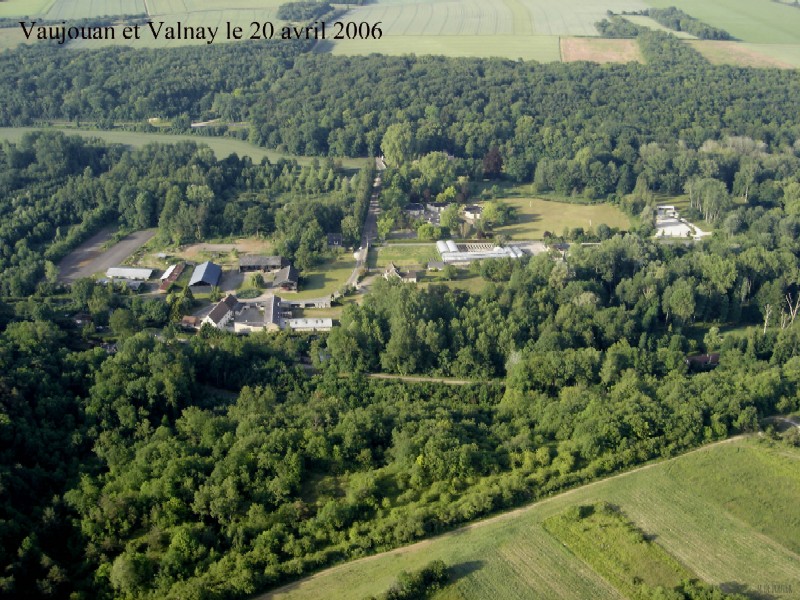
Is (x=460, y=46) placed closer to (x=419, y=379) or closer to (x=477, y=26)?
(x=477, y=26)

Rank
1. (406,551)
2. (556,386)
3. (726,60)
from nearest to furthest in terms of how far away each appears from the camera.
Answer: (406,551) < (556,386) < (726,60)

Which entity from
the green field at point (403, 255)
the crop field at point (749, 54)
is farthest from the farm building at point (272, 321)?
the crop field at point (749, 54)

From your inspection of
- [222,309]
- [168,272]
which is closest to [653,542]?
[222,309]

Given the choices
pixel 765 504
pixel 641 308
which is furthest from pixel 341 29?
pixel 765 504

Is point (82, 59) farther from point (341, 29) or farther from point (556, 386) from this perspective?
point (556, 386)

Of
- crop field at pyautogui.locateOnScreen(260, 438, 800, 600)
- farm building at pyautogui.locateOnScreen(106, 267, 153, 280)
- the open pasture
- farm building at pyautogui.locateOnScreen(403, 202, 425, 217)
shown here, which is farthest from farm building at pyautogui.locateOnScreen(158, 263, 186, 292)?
the open pasture

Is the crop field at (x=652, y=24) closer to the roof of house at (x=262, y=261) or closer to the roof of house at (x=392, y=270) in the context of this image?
the roof of house at (x=392, y=270)
